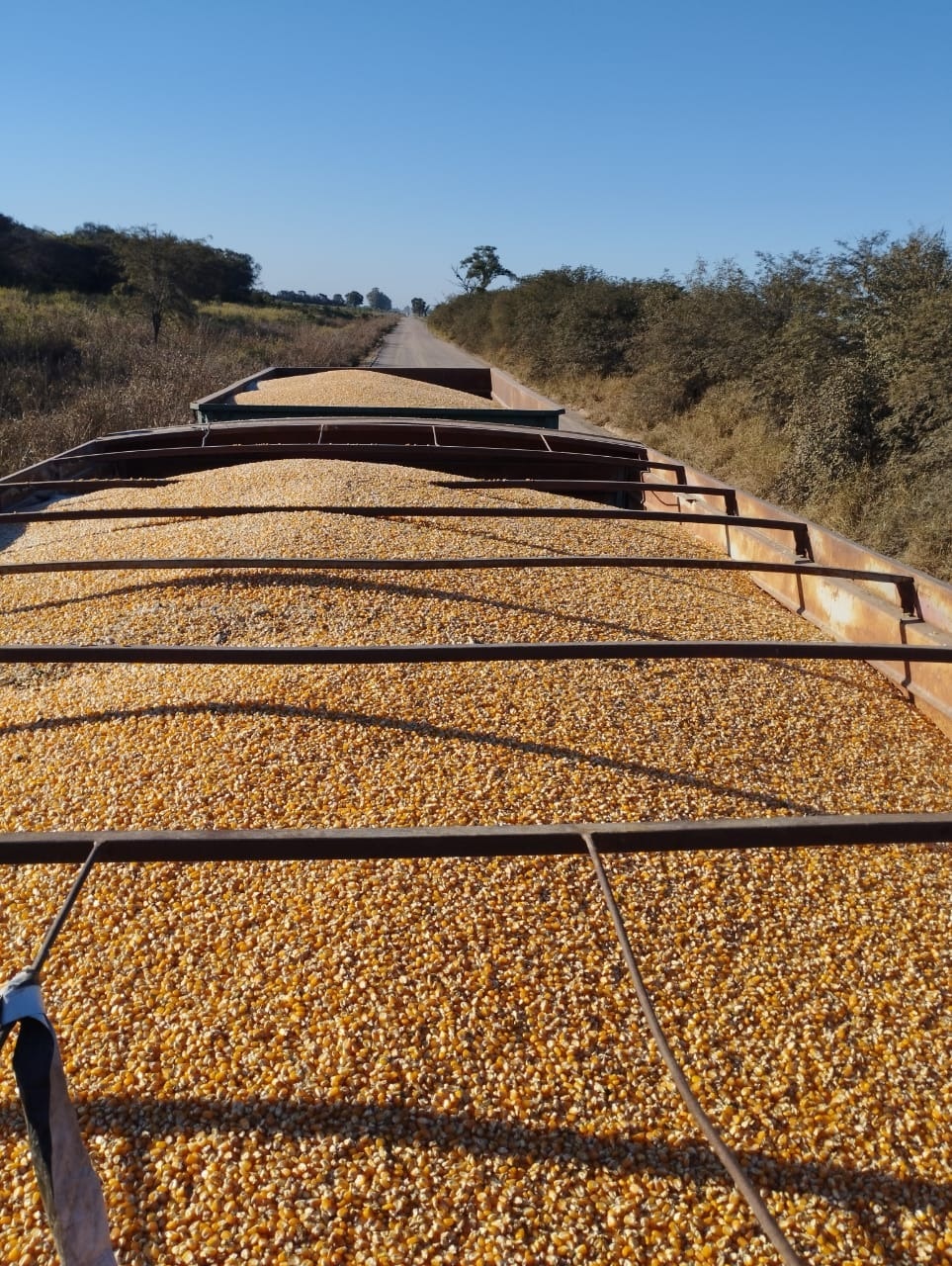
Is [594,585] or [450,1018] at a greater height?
[594,585]

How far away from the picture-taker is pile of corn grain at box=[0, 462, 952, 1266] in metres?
1.51

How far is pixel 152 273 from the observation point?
22.8 metres

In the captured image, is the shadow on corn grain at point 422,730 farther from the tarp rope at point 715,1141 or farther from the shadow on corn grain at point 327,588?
the tarp rope at point 715,1141

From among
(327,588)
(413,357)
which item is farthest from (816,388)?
(413,357)

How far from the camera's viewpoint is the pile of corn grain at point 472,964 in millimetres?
1507

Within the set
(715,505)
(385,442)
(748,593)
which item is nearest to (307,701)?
(748,593)

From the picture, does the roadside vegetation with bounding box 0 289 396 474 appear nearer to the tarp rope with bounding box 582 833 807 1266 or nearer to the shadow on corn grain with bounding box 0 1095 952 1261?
the shadow on corn grain with bounding box 0 1095 952 1261

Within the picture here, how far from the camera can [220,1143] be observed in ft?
5.16

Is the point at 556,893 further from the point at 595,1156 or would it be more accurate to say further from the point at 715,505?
the point at 715,505

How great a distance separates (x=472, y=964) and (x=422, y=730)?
96 centimetres

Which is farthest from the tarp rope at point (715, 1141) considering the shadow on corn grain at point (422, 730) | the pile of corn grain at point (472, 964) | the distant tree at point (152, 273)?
the distant tree at point (152, 273)

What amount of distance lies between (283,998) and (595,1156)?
73cm

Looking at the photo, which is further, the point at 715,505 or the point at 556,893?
the point at 715,505

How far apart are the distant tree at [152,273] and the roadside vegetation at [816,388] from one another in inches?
438
